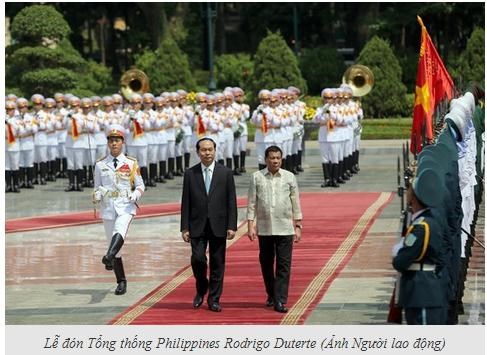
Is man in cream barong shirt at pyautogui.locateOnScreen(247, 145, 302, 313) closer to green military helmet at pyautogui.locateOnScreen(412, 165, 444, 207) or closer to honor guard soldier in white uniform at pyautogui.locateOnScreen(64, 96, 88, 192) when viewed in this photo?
green military helmet at pyautogui.locateOnScreen(412, 165, 444, 207)

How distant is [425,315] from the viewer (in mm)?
11242

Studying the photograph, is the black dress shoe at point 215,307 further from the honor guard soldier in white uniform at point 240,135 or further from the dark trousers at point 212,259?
the honor guard soldier in white uniform at point 240,135

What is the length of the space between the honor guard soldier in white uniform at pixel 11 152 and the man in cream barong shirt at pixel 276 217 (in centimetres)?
1521

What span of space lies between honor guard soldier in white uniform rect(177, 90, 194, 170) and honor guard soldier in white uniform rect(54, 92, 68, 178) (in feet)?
7.61

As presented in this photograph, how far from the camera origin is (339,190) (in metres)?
28.7

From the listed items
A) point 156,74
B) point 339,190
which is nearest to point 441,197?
point 339,190

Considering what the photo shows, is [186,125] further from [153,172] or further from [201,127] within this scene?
[153,172]

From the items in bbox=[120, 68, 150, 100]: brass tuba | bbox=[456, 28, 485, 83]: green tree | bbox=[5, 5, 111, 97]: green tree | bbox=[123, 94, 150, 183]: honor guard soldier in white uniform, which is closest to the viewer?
bbox=[123, 94, 150, 183]: honor guard soldier in white uniform

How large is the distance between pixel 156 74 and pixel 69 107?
16984 millimetres

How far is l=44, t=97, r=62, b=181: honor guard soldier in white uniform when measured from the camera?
31888 mm

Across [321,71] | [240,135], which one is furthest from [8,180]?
[321,71]

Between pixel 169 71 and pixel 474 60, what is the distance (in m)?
9.66

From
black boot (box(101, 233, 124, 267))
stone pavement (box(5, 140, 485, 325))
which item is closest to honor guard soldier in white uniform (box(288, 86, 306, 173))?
stone pavement (box(5, 140, 485, 325))

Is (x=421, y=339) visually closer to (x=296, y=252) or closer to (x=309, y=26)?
(x=296, y=252)
